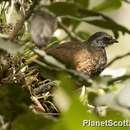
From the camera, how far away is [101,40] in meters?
1.92

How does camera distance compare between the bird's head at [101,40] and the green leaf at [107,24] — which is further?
the bird's head at [101,40]

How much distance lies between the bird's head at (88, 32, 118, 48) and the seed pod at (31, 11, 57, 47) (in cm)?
114

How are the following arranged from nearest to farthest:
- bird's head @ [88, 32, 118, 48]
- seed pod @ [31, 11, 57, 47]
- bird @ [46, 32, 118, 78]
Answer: seed pod @ [31, 11, 57, 47] → bird @ [46, 32, 118, 78] → bird's head @ [88, 32, 118, 48]

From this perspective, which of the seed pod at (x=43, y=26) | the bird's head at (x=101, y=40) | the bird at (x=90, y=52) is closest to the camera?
the seed pod at (x=43, y=26)

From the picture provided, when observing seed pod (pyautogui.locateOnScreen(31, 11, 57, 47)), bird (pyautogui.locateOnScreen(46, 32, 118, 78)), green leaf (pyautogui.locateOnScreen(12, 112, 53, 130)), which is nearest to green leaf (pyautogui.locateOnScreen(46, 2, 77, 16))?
seed pod (pyautogui.locateOnScreen(31, 11, 57, 47))

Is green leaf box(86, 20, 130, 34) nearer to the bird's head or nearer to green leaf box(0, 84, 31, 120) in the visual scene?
green leaf box(0, 84, 31, 120)

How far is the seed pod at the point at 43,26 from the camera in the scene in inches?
26.6

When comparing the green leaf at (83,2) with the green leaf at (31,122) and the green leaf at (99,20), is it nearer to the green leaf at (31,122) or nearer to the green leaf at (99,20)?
the green leaf at (99,20)

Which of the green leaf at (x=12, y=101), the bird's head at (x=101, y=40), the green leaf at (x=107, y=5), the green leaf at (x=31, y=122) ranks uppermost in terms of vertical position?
the bird's head at (x=101, y=40)

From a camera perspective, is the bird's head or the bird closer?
the bird

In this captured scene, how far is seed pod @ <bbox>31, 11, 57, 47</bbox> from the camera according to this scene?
0.68 m

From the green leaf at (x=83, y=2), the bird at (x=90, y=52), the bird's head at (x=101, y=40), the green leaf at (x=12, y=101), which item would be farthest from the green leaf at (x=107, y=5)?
the bird's head at (x=101, y=40)

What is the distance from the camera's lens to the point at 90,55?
5.50 ft

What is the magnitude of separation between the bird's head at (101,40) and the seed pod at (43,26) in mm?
1140
